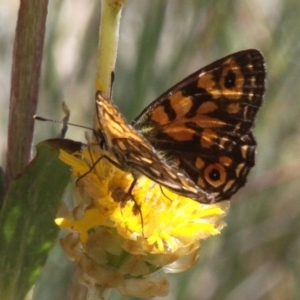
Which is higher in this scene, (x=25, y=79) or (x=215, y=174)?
(x=25, y=79)

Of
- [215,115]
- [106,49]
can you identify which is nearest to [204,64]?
[215,115]

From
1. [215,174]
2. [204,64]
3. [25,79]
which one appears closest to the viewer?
[25,79]

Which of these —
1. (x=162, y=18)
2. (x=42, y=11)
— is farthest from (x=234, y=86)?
(x=162, y=18)

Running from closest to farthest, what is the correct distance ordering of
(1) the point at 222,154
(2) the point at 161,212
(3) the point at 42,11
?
(3) the point at 42,11 < (2) the point at 161,212 < (1) the point at 222,154

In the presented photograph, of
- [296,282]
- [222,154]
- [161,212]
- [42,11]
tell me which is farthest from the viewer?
[296,282]

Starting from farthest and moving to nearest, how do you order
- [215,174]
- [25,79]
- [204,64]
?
[204,64]
[215,174]
[25,79]

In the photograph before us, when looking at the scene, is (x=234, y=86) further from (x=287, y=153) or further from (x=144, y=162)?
(x=287, y=153)

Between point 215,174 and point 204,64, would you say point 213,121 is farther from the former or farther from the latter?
point 204,64
